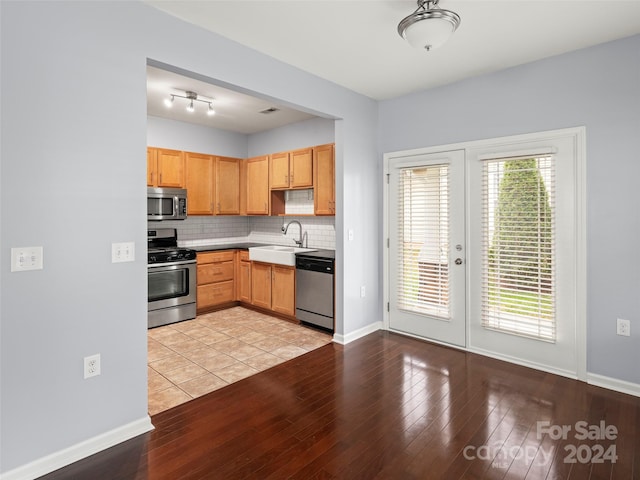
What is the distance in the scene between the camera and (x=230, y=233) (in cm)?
630

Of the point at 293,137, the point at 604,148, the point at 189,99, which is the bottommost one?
the point at 604,148

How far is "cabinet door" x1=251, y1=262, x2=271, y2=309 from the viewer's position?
204 inches

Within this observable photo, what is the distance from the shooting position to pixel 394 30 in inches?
109

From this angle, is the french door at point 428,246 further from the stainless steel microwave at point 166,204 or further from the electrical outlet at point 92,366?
the electrical outlet at point 92,366

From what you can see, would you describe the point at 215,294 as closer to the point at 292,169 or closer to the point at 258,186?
the point at 258,186

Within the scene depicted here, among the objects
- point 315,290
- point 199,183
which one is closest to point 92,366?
point 315,290

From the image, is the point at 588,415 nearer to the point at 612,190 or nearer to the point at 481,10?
the point at 612,190

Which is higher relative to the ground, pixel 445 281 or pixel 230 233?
pixel 230 233

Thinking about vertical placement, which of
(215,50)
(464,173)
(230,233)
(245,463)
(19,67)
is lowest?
(245,463)

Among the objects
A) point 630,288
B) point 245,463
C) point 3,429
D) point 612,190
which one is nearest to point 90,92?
point 3,429

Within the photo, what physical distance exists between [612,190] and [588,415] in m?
1.74

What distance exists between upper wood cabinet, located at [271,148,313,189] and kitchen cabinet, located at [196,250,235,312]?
4.38ft

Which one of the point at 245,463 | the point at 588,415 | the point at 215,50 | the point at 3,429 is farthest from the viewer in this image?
the point at 215,50

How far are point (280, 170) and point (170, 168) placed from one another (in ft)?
5.07
